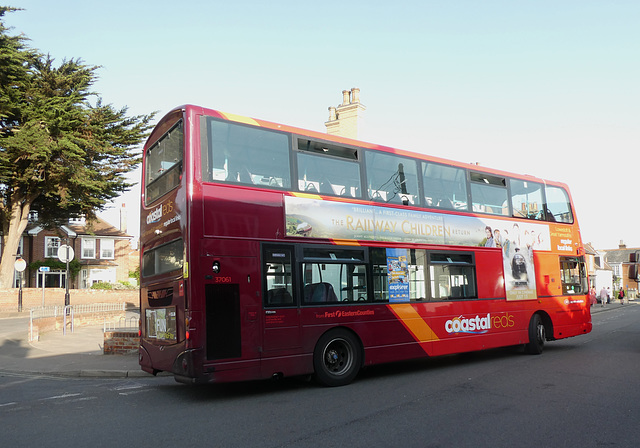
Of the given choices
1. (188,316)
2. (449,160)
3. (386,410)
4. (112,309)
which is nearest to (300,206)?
(188,316)

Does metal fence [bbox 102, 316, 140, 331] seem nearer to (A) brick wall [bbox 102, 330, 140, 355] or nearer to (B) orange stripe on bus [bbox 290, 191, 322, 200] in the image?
(A) brick wall [bbox 102, 330, 140, 355]

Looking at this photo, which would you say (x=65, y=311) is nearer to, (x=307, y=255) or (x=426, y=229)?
(x=307, y=255)

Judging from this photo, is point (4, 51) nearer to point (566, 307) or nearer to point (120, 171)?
point (120, 171)

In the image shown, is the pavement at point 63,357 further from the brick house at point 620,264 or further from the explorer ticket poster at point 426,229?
the brick house at point 620,264

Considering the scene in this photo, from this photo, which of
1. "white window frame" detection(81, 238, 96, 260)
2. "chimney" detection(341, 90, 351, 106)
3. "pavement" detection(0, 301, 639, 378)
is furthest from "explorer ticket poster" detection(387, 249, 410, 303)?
"white window frame" detection(81, 238, 96, 260)

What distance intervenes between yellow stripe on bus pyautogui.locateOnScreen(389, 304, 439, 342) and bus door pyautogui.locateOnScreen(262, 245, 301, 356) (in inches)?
87.8

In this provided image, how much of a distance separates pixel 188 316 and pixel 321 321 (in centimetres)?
229

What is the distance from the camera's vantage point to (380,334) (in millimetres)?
9758

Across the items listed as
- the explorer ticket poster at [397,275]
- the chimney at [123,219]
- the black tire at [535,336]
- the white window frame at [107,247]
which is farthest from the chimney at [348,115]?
the chimney at [123,219]

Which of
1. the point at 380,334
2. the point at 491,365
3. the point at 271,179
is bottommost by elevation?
the point at 491,365

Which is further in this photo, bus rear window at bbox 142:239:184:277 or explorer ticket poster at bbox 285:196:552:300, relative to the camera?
explorer ticket poster at bbox 285:196:552:300

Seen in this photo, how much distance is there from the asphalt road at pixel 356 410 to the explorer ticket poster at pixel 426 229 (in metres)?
2.51

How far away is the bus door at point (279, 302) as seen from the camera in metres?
8.38

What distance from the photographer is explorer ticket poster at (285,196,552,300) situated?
9.14 meters
